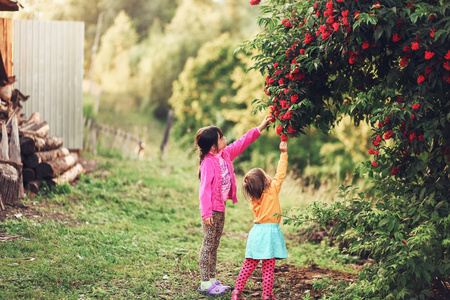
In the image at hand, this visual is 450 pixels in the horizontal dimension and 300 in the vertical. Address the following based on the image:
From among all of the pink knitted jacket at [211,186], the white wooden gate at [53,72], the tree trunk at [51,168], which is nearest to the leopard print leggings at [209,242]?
the pink knitted jacket at [211,186]

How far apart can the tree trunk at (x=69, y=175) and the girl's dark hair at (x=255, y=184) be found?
4.56 m

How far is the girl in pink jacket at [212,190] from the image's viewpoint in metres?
4.49

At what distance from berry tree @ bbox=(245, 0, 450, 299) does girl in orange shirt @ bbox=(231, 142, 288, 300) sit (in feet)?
1.28

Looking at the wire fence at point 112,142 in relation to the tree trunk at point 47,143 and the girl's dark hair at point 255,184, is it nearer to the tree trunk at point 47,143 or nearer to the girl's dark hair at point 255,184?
the tree trunk at point 47,143

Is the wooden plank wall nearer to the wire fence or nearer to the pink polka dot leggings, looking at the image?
the wire fence

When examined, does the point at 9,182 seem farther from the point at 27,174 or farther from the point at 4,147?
the point at 27,174

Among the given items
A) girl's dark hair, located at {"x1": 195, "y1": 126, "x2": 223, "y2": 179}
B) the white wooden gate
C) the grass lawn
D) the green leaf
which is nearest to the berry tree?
the green leaf

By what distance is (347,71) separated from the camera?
4449mm

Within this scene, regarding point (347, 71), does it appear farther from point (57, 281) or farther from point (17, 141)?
point (17, 141)

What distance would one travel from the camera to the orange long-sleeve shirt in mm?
4418

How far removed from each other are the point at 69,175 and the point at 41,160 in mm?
810

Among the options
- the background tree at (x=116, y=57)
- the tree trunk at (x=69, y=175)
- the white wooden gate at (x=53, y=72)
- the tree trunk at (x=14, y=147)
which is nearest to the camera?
the tree trunk at (x=14, y=147)

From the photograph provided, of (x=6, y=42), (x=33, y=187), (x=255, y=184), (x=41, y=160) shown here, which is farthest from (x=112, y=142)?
(x=255, y=184)

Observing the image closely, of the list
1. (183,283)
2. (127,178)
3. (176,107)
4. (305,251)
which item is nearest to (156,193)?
(127,178)
